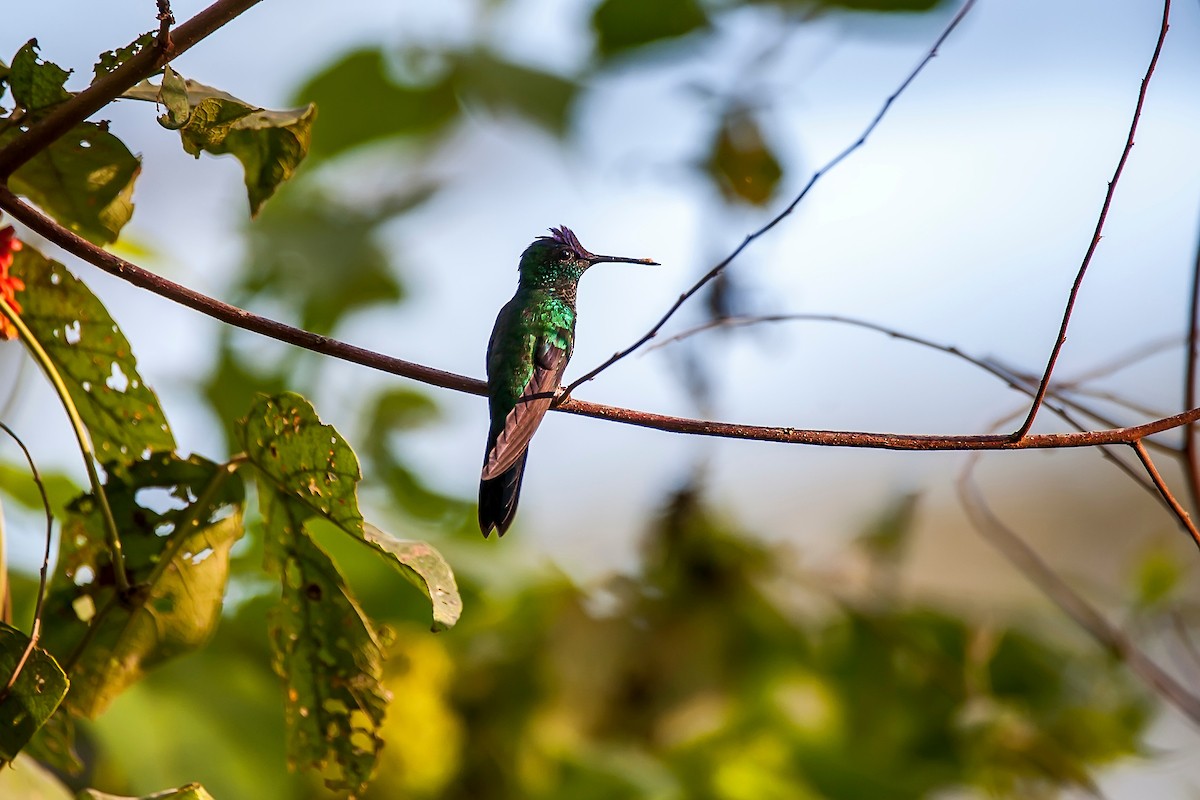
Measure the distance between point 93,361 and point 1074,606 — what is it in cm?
277

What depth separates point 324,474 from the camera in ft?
5.13

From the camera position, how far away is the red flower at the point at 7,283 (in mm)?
1588

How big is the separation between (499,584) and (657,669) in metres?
0.62

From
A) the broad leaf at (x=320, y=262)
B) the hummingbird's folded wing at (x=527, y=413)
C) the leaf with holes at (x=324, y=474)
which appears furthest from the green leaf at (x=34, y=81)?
the broad leaf at (x=320, y=262)

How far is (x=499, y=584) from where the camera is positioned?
3561 millimetres

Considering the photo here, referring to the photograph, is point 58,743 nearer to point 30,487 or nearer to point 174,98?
point 174,98

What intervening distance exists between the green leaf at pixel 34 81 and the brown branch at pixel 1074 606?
78.5 inches

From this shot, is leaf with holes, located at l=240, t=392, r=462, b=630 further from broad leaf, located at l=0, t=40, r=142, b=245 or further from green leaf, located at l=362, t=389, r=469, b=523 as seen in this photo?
green leaf, located at l=362, t=389, r=469, b=523

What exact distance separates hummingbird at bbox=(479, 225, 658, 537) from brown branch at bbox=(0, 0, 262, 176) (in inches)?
23.7

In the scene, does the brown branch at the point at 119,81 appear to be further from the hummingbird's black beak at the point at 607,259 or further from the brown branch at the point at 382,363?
the hummingbird's black beak at the point at 607,259

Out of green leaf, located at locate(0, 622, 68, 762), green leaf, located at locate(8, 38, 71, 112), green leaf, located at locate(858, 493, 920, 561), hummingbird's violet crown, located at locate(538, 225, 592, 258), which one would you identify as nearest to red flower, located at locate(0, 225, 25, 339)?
green leaf, located at locate(8, 38, 71, 112)

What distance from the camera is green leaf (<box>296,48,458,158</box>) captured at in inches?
186

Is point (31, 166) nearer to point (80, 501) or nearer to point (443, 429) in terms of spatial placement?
point (80, 501)

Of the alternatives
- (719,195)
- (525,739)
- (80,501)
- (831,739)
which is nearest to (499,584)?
(525,739)
